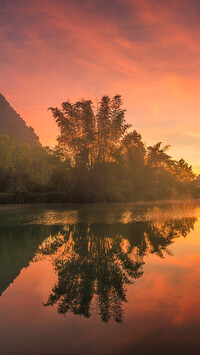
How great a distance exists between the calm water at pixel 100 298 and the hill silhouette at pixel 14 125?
16068 cm

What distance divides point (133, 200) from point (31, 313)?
39895 millimetres

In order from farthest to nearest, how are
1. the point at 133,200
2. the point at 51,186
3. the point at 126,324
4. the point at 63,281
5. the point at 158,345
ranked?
1. the point at 133,200
2. the point at 51,186
3. the point at 63,281
4. the point at 126,324
5. the point at 158,345

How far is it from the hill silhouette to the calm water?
161 m

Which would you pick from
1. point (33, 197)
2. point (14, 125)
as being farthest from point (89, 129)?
point (14, 125)

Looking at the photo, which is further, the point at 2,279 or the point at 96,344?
the point at 2,279

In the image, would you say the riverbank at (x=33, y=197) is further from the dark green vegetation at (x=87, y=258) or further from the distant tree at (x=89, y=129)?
the dark green vegetation at (x=87, y=258)

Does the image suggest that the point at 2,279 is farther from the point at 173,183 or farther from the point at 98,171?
the point at 173,183

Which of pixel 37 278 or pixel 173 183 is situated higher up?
pixel 173 183

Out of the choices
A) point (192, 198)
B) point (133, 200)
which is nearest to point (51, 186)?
point (133, 200)

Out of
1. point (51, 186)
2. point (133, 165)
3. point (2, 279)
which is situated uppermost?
point (133, 165)

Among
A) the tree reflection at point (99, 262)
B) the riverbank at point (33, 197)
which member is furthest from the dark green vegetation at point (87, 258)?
the riverbank at point (33, 197)

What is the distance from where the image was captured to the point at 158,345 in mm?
3697

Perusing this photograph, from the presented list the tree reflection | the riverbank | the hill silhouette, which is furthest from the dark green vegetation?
the hill silhouette

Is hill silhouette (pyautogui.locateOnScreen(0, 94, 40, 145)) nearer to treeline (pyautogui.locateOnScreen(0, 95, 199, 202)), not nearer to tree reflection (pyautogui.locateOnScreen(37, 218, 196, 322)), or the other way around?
treeline (pyautogui.locateOnScreen(0, 95, 199, 202))
